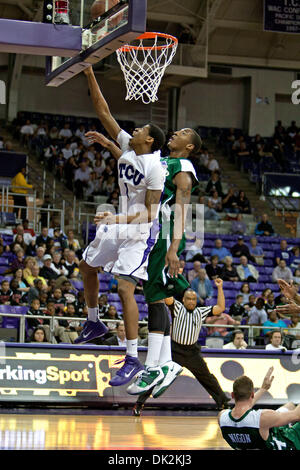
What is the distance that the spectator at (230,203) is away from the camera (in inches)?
957

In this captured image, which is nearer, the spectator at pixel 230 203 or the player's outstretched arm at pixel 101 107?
the player's outstretched arm at pixel 101 107

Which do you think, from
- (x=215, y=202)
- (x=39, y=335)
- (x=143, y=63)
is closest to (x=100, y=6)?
(x=143, y=63)

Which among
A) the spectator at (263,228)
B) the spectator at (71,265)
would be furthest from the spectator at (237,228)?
the spectator at (71,265)

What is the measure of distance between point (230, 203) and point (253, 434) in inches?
712

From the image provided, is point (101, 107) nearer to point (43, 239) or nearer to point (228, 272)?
point (43, 239)

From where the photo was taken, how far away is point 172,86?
27.3 meters

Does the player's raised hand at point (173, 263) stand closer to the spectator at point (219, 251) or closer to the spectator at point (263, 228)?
the spectator at point (219, 251)

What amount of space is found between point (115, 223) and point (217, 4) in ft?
59.7

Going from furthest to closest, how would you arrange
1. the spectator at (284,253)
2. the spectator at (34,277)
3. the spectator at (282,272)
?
the spectator at (284,253)
the spectator at (282,272)
the spectator at (34,277)

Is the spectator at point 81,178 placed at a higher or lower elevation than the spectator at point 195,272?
higher

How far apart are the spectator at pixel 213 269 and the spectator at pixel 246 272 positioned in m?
1.10

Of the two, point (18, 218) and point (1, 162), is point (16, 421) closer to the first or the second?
point (18, 218)

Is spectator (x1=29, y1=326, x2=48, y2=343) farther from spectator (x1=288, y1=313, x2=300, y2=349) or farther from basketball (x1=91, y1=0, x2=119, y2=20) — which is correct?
basketball (x1=91, y1=0, x2=119, y2=20)

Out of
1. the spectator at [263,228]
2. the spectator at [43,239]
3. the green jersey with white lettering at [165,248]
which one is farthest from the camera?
the spectator at [263,228]
